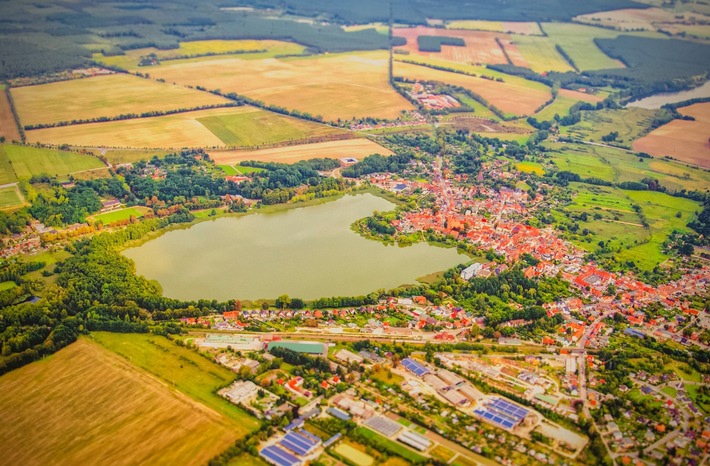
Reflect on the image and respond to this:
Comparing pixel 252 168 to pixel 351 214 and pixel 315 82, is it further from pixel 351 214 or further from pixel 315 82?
pixel 315 82

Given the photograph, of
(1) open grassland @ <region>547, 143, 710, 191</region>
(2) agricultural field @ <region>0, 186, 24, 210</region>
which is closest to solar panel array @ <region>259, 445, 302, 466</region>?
(2) agricultural field @ <region>0, 186, 24, 210</region>

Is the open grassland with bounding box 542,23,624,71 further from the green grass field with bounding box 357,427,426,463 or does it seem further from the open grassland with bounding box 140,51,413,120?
the green grass field with bounding box 357,427,426,463

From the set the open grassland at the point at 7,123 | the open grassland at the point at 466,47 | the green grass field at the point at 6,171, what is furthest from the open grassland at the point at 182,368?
the open grassland at the point at 466,47

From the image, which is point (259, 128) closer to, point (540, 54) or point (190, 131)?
point (190, 131)

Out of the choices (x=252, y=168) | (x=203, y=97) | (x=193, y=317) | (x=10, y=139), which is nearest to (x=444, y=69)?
(x=203, y=97)

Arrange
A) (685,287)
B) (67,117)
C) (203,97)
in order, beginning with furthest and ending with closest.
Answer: (203,97) < (67,117) < (685,287)

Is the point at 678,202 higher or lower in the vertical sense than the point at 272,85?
lower
